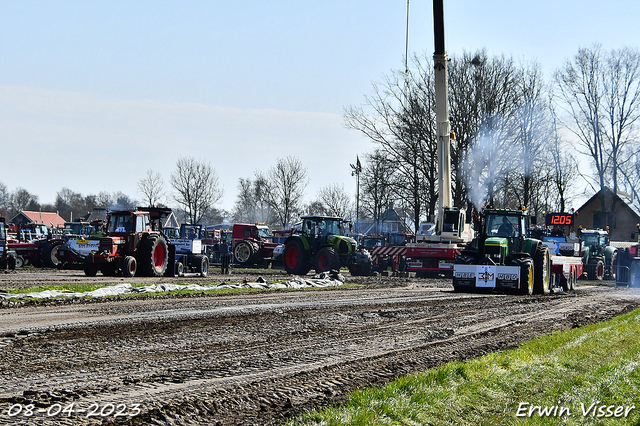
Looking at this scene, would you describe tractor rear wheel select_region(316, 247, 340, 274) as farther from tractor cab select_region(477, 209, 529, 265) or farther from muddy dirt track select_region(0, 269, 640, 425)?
muddy dirt track select_region(0, 269, 640, 425)

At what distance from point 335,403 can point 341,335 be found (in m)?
4.00

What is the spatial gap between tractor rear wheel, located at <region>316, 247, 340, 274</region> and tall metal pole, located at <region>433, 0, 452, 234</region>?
4.41m

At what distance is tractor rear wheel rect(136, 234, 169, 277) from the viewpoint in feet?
70.9

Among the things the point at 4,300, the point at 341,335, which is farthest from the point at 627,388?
the point at 4,300

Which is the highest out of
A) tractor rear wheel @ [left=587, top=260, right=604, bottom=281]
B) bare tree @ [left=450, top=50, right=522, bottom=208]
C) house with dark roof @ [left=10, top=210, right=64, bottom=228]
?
bare tree @ [left=450, top=50, right=522, bottom=208]

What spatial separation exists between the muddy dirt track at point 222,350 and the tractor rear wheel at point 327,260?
1095cm

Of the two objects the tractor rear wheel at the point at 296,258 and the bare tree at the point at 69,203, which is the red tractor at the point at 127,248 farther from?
the bare tree at the point at 69,203

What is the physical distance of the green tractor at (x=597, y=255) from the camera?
31.9 meters

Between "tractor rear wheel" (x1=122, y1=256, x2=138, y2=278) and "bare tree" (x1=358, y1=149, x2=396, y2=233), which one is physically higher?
"bare tree" (x1=358, y1=149, x2=396, y2=233)

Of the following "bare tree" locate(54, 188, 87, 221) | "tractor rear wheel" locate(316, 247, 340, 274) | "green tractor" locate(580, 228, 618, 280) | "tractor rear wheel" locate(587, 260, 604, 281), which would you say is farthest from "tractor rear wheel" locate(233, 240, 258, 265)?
"bare tree" locate(54, 188, 87, 221)

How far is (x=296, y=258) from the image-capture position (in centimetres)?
2723

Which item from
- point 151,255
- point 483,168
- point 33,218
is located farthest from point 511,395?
point 33,218

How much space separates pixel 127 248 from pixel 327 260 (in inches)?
325

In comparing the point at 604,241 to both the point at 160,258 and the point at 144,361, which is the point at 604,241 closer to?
the point at 160,258
